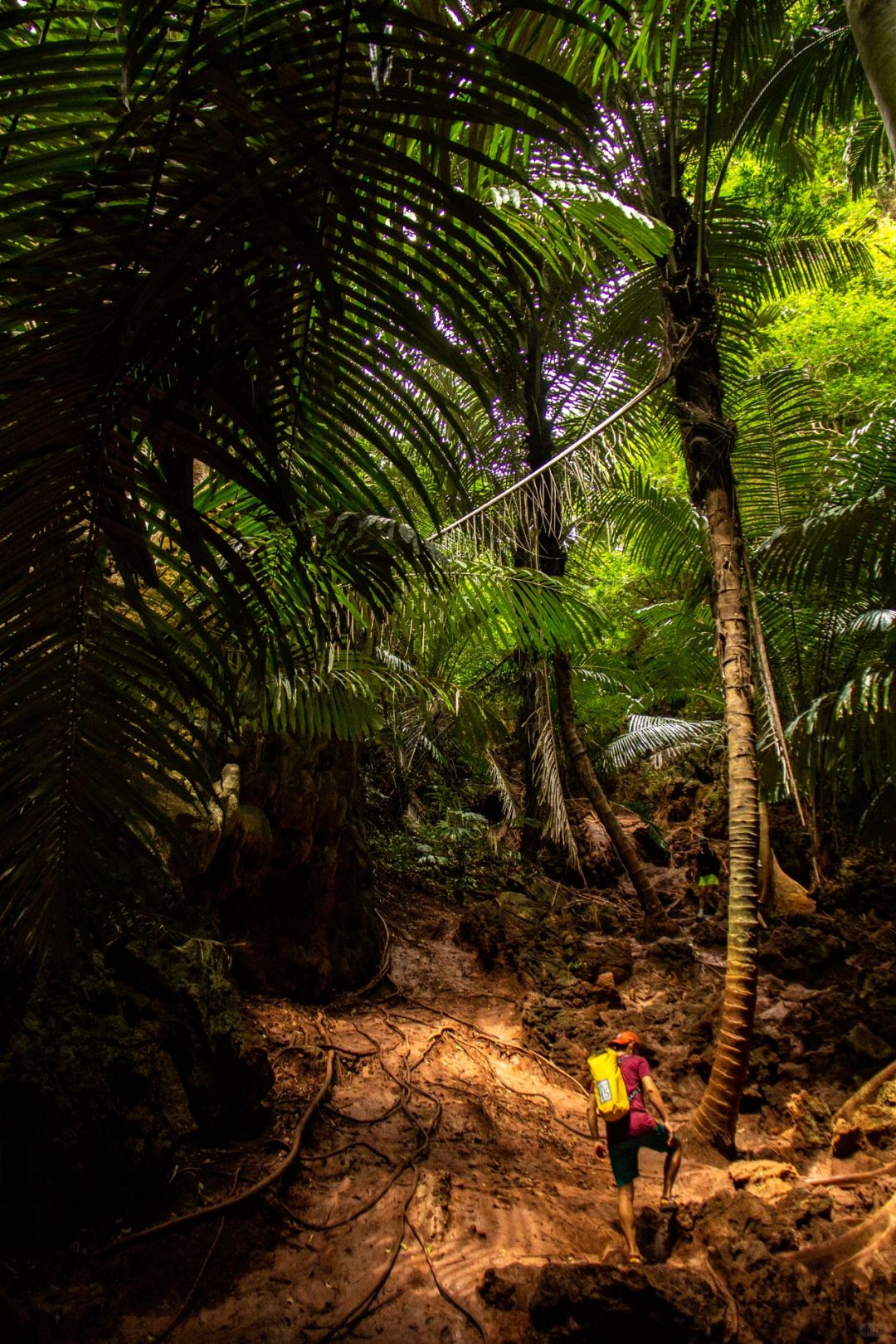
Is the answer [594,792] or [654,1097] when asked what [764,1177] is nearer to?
[654,1097]

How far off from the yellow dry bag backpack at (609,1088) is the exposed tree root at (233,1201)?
1.56 meters

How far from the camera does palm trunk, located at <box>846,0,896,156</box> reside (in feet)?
4.36

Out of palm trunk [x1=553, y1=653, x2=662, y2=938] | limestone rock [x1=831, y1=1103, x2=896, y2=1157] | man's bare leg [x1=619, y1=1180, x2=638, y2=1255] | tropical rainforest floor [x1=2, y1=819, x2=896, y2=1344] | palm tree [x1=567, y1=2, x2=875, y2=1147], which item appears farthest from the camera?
palm trunk [x1=553, y1=653, x2=662, y2=938]

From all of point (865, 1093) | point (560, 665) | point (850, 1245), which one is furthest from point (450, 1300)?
point (560, 665)

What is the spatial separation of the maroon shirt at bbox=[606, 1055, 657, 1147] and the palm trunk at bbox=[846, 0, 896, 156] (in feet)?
12.5

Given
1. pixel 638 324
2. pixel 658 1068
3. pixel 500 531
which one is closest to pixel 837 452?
pixel 638 324

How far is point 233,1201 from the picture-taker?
279cm

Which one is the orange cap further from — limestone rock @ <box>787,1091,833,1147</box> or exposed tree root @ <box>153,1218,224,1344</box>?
exposed tree root @ <box>153,1218,224,1344</box>

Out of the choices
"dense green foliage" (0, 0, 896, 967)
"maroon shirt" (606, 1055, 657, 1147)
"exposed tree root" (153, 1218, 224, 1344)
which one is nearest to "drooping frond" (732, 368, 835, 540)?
"dense green foliage" (0, 0, 896, 967)

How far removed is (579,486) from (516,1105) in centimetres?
507

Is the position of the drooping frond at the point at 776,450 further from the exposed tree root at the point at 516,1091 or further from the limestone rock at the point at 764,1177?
the exposed tree root at the point at 516,1091

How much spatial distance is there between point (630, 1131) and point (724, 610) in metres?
2.83

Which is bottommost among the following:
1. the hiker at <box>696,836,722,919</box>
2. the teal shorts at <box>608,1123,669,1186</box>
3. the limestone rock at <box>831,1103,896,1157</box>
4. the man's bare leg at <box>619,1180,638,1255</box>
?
the hiker at <box>696,836,722,919</box>

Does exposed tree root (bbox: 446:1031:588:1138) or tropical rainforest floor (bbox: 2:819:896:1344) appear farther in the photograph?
exposed tree root (bbox: 446:1031:588:1138)
